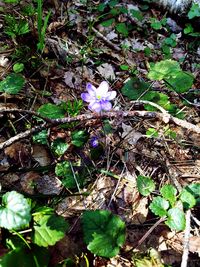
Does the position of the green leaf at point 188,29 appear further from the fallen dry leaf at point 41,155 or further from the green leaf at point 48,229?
the green leaf at point 48,229

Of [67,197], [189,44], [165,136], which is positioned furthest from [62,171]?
[189,44]

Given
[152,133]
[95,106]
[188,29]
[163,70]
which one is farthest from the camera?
[188,29]

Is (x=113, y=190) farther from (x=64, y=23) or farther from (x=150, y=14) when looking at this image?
(x=150, y=14)

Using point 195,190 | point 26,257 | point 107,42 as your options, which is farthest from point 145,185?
point 107,42

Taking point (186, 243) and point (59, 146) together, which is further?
point (59, 146)

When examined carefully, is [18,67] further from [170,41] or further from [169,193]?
[170,41]
